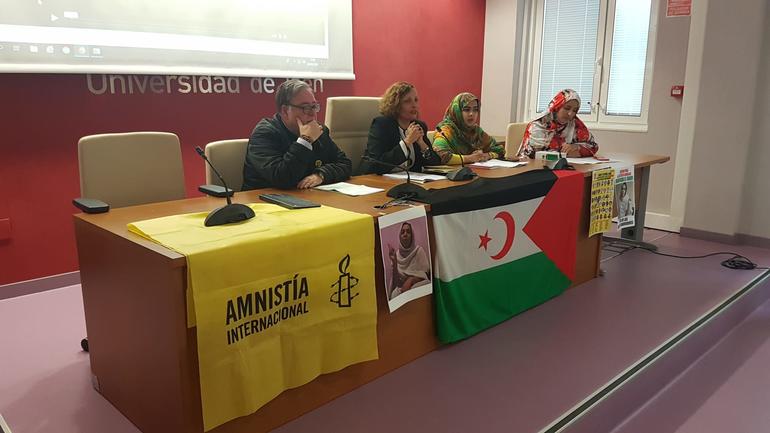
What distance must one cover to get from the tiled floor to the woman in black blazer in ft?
3.07

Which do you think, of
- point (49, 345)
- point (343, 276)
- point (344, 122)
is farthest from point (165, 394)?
point (344, 122)

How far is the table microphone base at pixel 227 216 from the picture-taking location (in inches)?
65.3

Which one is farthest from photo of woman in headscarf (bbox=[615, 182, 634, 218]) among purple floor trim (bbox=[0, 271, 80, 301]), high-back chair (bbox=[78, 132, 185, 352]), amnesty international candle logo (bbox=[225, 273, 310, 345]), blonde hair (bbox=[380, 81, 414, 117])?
purple floor trim (bbox=[0, 271, 80, 301])

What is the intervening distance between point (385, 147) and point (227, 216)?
→ 1.32 metres

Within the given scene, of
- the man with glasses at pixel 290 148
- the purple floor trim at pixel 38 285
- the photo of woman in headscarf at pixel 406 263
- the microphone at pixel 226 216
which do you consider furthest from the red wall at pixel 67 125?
the photo of woman in headscarf at pixel 406 263

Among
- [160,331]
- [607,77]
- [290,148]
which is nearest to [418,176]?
[290,148]

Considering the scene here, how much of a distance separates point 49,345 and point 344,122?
66.3 inches

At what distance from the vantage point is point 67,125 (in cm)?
Answer: 291

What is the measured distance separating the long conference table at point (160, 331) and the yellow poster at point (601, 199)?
124cm

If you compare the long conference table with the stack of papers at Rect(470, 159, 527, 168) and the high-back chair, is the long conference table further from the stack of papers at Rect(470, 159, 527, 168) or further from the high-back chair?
the stack of papers at Rect(470, 159, 527, 168)

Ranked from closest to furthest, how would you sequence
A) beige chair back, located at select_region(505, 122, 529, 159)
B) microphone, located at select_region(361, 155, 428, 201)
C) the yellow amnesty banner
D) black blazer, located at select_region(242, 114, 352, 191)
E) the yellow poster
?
the yellow amnesty banner
microphone, located at select_region(361, 155, 428, 201)
black blazer, located at select_region(242, 114, 352, 191)
the yellow poster
beige chair back, located at select_region(505, 122, 529, 159)

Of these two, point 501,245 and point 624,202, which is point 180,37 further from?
point 624,202

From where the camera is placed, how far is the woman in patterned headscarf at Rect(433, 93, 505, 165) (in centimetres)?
314

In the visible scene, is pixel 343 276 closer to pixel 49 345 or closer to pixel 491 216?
pixel 491 216
